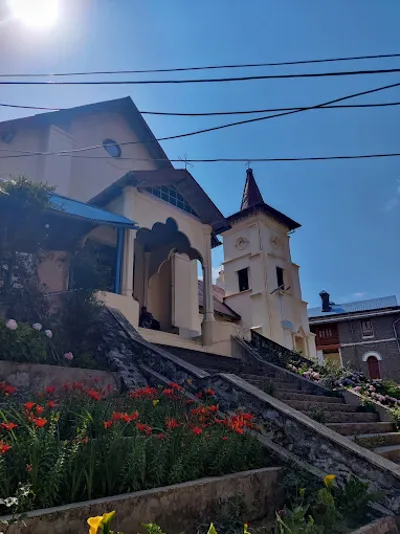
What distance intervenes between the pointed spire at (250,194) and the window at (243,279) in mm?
3704

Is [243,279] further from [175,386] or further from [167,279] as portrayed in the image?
[175,386]

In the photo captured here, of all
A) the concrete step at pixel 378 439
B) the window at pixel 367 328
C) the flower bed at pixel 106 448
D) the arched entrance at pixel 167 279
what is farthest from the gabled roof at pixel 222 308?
the flower bed at pixel 106 448

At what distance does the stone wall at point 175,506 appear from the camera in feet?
7.30

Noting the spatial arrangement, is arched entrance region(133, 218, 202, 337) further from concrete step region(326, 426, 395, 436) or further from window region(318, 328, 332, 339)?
window region(318, 328, 332, 339)

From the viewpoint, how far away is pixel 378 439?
5.57m

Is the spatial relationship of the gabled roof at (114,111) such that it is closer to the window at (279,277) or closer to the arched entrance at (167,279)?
the arched entrance at (167,279)

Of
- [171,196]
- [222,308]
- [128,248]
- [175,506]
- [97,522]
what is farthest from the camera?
[222,308]

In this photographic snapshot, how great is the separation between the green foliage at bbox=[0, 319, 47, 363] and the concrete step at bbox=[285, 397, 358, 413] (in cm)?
367

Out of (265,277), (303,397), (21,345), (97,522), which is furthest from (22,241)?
(265,277)

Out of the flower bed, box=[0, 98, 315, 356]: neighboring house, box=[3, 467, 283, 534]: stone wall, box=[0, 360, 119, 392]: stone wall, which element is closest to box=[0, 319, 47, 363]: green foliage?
box=[0, 360, 119, 392]: stone wall

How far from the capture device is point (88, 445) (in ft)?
9.17

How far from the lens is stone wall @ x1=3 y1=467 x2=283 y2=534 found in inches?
87.7

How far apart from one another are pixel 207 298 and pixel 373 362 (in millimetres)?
23486

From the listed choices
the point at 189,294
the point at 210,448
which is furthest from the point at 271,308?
the point at 210,448
